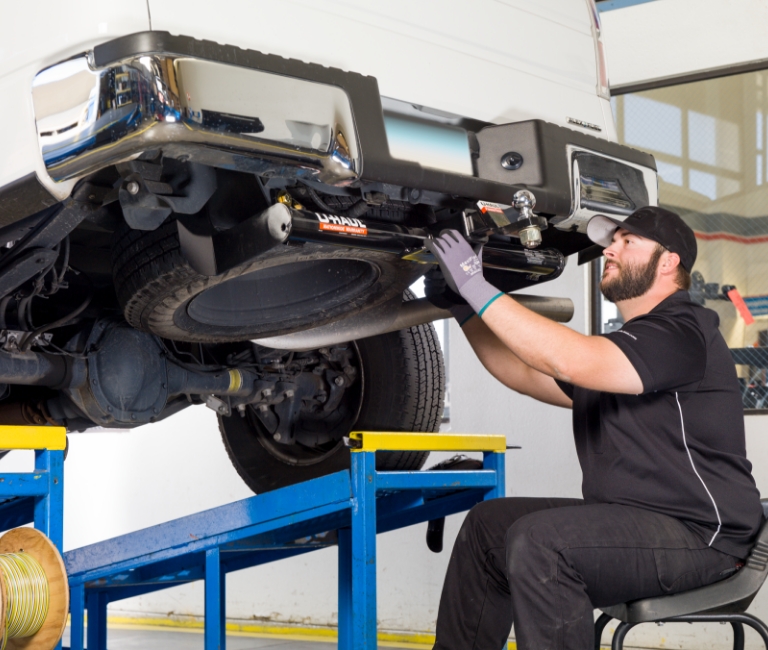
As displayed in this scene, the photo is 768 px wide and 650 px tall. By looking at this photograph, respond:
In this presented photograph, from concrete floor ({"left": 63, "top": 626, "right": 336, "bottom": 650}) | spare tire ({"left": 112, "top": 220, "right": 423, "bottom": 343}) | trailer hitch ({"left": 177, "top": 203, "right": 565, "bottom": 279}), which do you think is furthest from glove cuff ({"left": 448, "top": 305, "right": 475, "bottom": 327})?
concrete floor ({"left": 63, "top": 626, "right": 336, "bottom": 650})

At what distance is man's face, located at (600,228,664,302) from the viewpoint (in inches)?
88.0

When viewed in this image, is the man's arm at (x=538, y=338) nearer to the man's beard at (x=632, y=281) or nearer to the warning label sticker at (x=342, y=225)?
the warning label sticker at (x=342, y=225)

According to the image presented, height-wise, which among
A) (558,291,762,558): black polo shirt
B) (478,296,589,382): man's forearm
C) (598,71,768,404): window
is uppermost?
(598,71,768,404): window

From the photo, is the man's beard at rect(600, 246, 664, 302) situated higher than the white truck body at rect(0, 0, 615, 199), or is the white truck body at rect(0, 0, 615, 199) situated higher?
the white truck body at rect(0, 0, 615, 199)

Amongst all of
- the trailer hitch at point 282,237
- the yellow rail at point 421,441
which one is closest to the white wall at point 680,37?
the yellow rail at point 421,441

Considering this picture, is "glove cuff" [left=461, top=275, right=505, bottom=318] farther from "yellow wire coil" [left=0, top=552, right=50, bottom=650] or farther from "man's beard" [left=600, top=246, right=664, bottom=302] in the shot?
"yellow wire coil" [left=0, top=552, right=50, bottom=650]

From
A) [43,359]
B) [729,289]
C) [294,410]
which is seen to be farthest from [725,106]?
[43,359]

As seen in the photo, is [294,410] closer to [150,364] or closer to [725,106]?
[150,364]

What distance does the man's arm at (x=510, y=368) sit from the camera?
2.58 m

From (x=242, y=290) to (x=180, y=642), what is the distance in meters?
2.99

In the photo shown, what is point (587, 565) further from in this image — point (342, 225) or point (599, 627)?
point (342, 225)

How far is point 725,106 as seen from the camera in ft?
14.9

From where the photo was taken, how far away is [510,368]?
2607mm

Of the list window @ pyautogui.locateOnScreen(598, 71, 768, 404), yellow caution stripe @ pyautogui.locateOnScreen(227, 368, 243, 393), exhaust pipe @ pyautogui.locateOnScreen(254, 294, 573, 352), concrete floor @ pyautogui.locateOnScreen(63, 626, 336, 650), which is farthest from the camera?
concrete floor @ pyautogui.locateOnScreen(63, 626, 336, 650)
